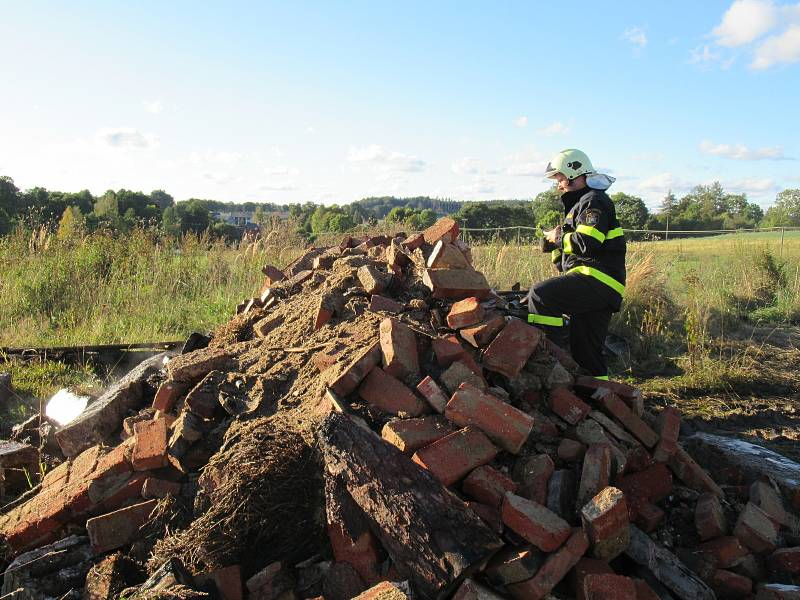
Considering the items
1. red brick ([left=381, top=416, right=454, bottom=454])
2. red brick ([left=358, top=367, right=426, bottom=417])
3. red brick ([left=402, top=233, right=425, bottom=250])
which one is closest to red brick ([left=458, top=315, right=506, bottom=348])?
red brick ([left=358, top=367, right=426, bottom=417])

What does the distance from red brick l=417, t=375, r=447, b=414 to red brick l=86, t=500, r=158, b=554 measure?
1.65m

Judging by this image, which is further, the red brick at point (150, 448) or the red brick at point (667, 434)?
the red brick at point (667, 434)

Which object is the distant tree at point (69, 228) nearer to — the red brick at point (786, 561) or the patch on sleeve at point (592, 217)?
the patch on sleeve at point (592, 217)

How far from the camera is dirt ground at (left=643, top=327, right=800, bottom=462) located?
4879mm

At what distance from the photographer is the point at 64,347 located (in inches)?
256

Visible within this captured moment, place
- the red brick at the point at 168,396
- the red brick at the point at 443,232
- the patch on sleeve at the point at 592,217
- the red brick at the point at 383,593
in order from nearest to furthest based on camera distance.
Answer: the red brick at the point at 383,593 < the red brick at the point at 168,396 < the red brick at the point at 443,232 < the patch on sleeve at the point at 592,217

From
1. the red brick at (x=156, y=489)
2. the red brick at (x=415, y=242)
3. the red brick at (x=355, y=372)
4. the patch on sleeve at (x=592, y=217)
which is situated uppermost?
the patch on sleeve at (x=592, y=217)

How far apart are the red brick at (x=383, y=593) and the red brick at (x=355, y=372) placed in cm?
111

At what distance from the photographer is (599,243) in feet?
15.3

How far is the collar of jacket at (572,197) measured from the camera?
515 centimetres

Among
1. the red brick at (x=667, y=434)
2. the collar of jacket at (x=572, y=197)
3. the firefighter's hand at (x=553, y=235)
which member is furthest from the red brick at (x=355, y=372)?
the collar of jacket at (x=572, y=197)

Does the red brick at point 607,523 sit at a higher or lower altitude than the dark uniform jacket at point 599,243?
lower

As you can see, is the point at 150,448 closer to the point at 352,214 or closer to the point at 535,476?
the point at 535,476

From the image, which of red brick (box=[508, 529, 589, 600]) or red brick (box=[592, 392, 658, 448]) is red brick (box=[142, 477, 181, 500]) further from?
red brick (box=[592, 392, 658, 448])
